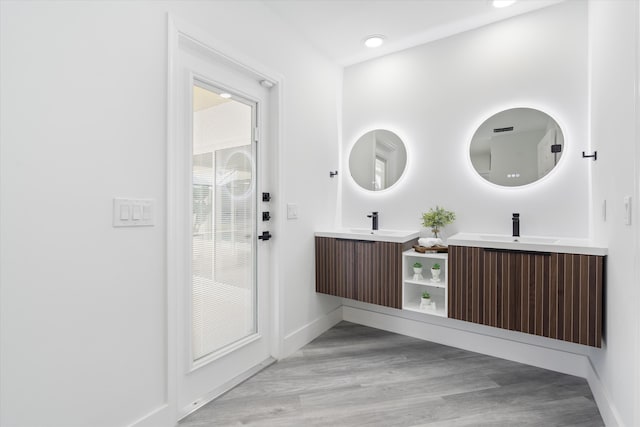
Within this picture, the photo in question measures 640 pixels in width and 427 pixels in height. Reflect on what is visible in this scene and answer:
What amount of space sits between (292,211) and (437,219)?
1.21 meters

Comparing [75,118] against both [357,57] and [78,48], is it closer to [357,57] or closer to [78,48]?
[78,48]

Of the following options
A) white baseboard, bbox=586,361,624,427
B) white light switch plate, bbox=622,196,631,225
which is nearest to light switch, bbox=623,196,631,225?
white light switch plate, bbox=622,196,631,225

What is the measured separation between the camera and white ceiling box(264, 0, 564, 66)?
2.20m

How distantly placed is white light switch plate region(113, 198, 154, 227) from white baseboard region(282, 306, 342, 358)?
4.74ft

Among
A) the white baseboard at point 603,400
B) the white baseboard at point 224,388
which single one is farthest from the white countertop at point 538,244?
the white baseboard at point 224,388

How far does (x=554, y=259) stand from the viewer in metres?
1.82

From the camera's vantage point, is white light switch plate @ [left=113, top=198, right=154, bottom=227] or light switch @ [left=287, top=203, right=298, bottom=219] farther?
light switch @ [left=287, top=203, right=298, bottom=219]

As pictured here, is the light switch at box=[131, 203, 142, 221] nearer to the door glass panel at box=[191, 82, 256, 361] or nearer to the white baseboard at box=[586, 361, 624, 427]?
the door glass panel at box=[191, 82, 256, 361]

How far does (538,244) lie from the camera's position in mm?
1866

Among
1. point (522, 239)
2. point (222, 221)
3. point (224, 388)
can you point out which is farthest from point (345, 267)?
point (522, 239)

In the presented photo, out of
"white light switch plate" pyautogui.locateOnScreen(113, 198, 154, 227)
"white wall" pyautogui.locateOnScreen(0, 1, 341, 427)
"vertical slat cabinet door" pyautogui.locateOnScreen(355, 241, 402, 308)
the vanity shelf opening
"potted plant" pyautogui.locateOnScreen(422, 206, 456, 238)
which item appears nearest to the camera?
"white wall" pyautogui.locateOnScreen(0, 1, 341, 427)

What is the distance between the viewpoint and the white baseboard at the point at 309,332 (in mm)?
2428

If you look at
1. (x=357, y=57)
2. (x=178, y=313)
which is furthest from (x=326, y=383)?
(x=357, y=57)

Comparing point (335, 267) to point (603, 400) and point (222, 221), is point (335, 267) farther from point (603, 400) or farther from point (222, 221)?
point (603, 400)
